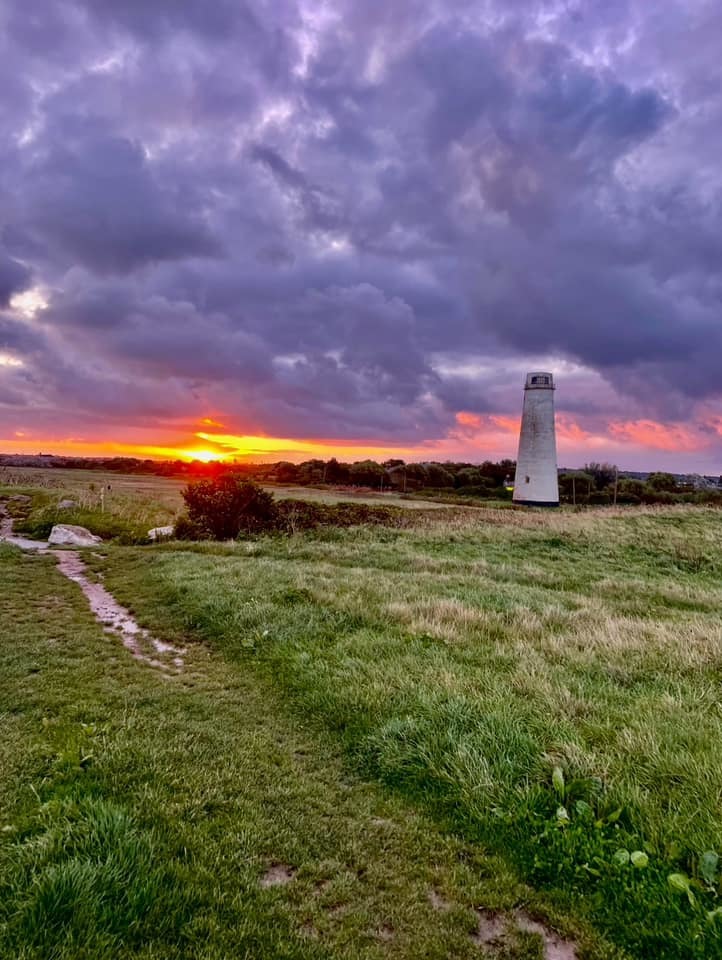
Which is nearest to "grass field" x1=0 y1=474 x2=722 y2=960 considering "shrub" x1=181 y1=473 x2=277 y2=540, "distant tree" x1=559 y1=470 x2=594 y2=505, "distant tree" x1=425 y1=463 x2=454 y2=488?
"shrub" x1=181 y1=473 x2=277 y2=540

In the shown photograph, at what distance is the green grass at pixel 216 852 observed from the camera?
3260 mm

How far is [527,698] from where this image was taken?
21.6 feet

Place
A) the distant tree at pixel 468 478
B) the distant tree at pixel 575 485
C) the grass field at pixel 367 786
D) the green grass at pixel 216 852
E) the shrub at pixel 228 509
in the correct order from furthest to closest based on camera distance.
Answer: the distant tree at pixel 468 478
the distant tree at pixel 575 485
the shrub at pixel 228 509
the grass field at pixel 367 786
the green grass at pixel 216 852

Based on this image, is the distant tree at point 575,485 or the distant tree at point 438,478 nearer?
the distant tree at point 575,485

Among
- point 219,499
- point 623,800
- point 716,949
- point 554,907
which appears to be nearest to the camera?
point 716,949

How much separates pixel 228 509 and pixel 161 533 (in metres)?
3.32

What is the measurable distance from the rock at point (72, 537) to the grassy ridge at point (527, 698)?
28.2 ft

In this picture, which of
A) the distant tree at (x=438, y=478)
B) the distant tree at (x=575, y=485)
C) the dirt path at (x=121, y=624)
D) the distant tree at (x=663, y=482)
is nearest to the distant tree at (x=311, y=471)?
the distant tree at (x=438, y=478)

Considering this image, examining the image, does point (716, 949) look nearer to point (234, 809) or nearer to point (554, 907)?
point (554, 907)

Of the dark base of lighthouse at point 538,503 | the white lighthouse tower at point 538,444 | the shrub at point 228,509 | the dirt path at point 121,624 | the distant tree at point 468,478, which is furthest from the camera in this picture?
the distant tree at point 468,478

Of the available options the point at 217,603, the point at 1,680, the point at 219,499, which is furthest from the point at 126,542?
the point at 1,680

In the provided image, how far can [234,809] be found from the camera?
458cm

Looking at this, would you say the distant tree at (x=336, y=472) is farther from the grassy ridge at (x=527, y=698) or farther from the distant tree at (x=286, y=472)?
the grassy ridge at (x=527, y=698)

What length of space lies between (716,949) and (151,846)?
386 centimetres
